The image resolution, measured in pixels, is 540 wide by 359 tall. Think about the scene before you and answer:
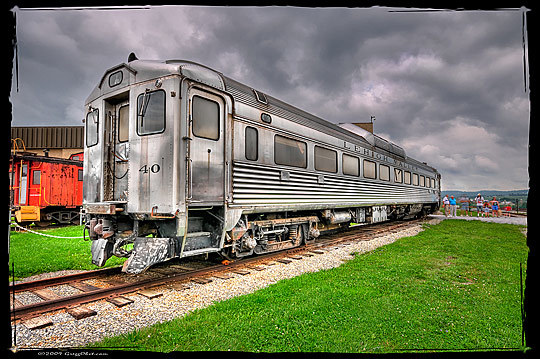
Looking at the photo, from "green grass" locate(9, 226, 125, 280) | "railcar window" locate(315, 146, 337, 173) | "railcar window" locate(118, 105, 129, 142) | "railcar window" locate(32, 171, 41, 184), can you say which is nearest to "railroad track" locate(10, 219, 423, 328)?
"green grass" locate(9, 226, 125, 280)

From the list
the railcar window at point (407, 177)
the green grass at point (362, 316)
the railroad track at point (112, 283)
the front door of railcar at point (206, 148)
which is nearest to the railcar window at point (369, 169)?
the railcar window at point (407, 177)

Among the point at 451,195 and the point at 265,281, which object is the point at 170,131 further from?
the point at 451,195

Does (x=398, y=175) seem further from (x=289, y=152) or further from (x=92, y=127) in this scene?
(x=92, y=127)

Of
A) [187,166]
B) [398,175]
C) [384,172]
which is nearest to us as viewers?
[187,166]

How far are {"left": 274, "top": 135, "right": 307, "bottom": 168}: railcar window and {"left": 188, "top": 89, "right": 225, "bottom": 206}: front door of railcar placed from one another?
212cm

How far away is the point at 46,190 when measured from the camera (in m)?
17.3

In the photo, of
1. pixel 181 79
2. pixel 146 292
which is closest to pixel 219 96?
pixel 181 79

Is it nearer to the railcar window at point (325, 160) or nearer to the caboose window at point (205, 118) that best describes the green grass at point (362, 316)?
the caboose window at point (205, 118)

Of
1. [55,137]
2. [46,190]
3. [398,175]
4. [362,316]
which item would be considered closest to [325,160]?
[362,316]

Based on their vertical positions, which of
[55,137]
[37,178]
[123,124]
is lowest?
[37,178]

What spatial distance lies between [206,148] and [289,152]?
3.16 meters

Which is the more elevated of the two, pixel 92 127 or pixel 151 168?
pixel 92 127

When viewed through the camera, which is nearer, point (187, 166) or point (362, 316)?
point (362, 316)

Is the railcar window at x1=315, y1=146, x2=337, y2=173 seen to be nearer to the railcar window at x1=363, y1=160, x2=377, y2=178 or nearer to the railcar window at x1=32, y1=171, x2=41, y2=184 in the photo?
the railcar window at x1=363, y1=160, x2=377, y2=178
